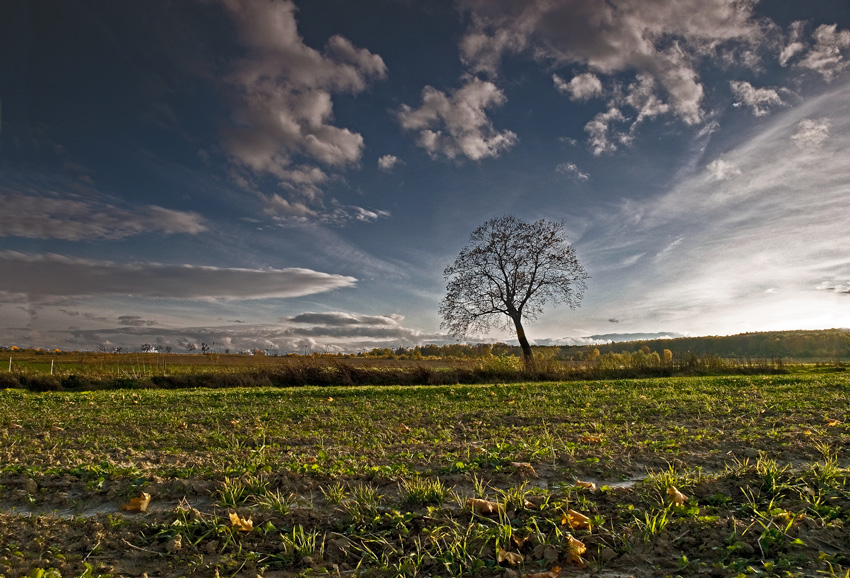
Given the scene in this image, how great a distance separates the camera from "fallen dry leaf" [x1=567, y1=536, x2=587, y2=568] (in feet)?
10.5

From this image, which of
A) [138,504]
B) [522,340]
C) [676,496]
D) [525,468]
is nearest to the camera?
[676,496]

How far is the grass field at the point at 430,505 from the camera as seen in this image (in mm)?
3266

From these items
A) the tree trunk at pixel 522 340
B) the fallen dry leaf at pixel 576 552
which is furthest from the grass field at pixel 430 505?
the tree trunk at pixel 522 340

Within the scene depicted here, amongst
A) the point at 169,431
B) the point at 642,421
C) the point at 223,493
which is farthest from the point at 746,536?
the point at 169,431

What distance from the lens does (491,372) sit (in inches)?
1009

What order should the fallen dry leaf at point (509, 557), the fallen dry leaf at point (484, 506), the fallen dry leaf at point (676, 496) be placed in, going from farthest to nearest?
1. the fallen dry leaf at point (676, 496)
2. the fallen dry leaf at point (484, 506)
3. the fallen dry leaf at point (509, 557)

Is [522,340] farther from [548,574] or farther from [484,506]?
[548,574]

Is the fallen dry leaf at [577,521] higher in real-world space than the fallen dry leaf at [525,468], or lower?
lower

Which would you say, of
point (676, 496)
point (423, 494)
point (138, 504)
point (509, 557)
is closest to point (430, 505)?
point (423, 494)

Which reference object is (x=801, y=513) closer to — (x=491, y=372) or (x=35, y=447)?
(x=35, y=447)

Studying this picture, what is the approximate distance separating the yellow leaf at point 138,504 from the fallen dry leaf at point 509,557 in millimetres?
3111

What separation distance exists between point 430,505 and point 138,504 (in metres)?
2.57

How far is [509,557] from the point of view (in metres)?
3.20

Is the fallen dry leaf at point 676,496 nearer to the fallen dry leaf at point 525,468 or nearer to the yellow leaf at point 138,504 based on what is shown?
the fallen dry leaf at point 525,468
